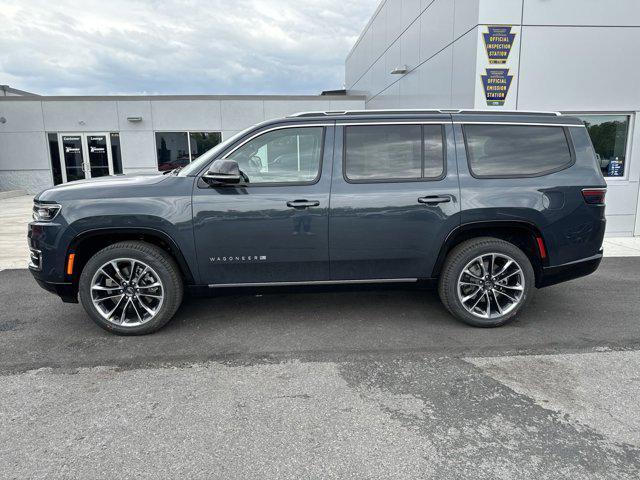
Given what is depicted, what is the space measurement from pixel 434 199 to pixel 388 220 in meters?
0.47

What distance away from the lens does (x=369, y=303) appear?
494cm

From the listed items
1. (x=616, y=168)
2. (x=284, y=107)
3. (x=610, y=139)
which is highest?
(x=284, y=107)

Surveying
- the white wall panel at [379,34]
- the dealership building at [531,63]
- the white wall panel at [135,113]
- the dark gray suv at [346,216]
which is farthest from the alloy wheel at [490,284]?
the white wall panel at [135,113]

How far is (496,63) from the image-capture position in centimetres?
773

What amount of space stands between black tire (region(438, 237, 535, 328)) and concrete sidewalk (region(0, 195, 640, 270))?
417 centimetres

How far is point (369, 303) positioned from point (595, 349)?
2.18m

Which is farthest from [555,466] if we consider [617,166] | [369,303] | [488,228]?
[617,166]

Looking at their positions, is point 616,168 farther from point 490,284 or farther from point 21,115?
point 21,115

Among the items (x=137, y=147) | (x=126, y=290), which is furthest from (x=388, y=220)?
(x=137, y=147)

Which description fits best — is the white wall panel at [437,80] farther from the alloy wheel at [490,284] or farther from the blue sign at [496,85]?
the alloy wheel at [490,284]

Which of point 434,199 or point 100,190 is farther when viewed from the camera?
point 434,199

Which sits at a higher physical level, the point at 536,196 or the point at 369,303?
the point at 536,196

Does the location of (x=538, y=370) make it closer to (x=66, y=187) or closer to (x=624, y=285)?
(x=624, y=285)

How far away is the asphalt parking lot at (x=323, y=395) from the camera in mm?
2410
